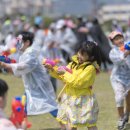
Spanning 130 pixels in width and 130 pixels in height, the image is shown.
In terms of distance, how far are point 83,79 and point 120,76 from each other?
5.59ft

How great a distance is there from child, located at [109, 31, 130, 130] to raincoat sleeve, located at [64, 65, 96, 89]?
1.37 m

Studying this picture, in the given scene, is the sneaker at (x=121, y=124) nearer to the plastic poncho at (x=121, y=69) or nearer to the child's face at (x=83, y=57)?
the plastic poncho at (x=121, y=69)

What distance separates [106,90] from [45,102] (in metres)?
4.53

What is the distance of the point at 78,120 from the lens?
6008mm

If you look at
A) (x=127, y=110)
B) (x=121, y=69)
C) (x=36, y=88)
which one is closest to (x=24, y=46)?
(x=36, y=88)

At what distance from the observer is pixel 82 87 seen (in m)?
5.94

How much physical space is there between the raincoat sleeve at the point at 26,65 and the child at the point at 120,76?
3.43ft

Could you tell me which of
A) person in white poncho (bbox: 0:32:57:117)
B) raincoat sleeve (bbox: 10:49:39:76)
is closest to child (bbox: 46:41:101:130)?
Answer: raincoat sleeve (bbox: 10:49:39:76)

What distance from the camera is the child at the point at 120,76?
7.26m

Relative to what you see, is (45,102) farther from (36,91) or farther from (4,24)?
(4,24)

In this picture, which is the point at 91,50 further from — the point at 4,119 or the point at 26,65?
the point at 4,119

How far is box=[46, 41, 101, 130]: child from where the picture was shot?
5.88 meters

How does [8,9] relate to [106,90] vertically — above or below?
above

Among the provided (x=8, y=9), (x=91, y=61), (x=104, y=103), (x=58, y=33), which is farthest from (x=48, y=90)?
(x=8, y=9)
